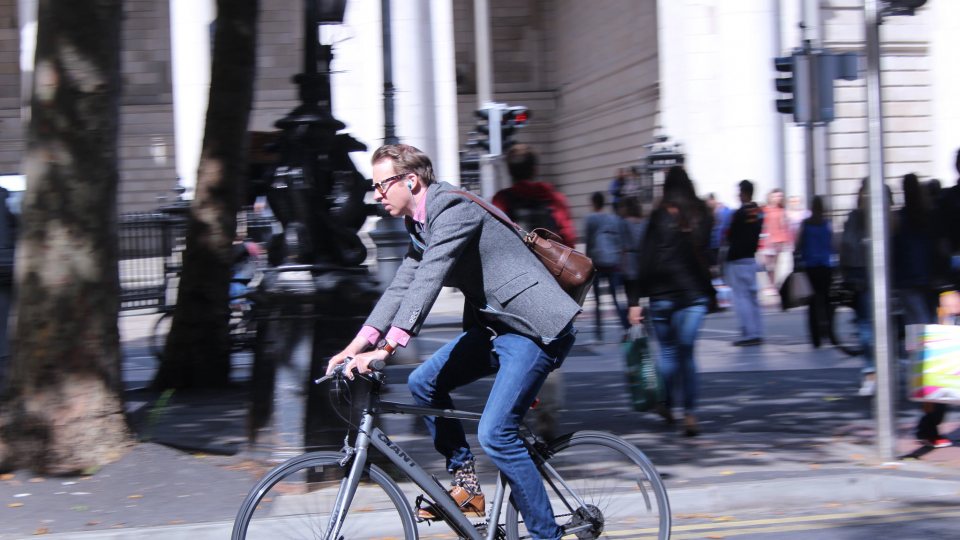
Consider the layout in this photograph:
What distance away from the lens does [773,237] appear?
65.5ft

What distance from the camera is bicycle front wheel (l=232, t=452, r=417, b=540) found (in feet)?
13.6

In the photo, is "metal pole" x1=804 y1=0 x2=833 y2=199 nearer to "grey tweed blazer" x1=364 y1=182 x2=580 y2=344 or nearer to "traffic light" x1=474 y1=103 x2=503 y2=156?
"traffic light" x1=474 y1=103 x2=503 y2=156

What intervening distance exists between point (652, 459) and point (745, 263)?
238 inches

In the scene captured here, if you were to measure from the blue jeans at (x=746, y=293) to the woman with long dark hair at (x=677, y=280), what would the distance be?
16.6 feet

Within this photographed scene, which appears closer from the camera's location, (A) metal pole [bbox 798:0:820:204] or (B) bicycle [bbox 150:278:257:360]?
(B) bicycle [bbox 150:278:257:360]

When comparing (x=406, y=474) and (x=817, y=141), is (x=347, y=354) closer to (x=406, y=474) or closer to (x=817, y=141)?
(x=406, y=474)

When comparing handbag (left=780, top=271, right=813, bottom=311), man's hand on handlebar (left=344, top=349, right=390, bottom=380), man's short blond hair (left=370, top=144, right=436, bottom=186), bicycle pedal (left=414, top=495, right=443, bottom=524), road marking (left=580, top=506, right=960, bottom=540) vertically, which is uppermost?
man's short blond hair (left=370, top=144, right=436, bottom=186)

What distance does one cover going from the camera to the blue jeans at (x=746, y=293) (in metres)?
12.8

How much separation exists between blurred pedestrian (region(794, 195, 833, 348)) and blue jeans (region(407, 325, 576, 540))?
761cm

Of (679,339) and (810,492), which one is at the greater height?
(679,339)

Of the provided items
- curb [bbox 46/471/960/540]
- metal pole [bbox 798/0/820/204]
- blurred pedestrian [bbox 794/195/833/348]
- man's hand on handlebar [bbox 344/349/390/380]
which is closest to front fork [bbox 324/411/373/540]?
man's hand on handlebar [bbox 344/349/390/380]

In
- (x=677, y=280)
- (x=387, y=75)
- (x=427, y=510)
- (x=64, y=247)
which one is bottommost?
(x=427, y=510)

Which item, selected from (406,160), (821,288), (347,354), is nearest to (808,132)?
(821,288)

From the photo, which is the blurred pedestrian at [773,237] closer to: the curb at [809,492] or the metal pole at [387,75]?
the metal pole at [387,75]
